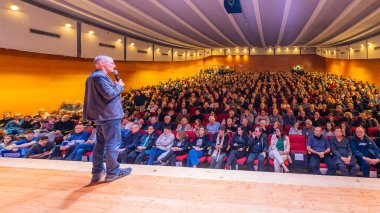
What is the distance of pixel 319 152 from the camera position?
4.25m

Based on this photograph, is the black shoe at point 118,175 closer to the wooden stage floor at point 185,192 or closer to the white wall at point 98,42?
the wooden stage floor at point 185,192

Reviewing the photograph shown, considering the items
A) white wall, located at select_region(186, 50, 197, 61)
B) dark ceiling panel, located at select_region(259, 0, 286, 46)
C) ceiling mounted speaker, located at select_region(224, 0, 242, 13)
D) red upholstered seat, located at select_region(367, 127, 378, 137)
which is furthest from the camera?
white wall, located at select_region(186, 50, 197, 61)

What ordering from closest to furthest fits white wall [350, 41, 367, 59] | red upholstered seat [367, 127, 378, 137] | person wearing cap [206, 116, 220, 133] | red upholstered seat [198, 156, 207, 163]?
1. red upholstered seat [198, 156, 207, 163]
2. red upholstered seat [367, 127, 378, 137]
3. person wearing cap [206, 116, 220, 133]
4. white wall [350, 41, 367, 59]

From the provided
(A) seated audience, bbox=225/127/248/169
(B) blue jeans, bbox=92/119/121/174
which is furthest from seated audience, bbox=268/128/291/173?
(B) blue jeans, bbox=92/119/121/174

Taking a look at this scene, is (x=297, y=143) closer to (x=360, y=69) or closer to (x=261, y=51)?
(x=360, y=69)

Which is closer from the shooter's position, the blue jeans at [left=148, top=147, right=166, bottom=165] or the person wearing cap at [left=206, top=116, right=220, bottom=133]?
the blue jeans at [left=148, top=147, right=166, bottom=165]

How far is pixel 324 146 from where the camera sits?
172 inches

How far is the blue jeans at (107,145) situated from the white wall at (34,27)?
19.4ft

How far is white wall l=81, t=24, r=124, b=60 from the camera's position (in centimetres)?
921

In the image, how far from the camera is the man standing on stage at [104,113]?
2002 mm

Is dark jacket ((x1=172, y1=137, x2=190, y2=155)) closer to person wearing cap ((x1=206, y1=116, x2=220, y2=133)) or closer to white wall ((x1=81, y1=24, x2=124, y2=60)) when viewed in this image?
person wearing cap ((x1=206, y1=116, x2=220, y2=133))

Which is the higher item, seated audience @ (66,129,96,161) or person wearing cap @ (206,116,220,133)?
person wearing cap @ (206,116,220,133)

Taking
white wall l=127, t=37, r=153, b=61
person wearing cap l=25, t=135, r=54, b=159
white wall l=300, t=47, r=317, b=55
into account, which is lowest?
person wearing cap l=25, t=135, r=54, b=159

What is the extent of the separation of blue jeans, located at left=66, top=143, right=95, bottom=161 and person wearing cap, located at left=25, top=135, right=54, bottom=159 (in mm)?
486
